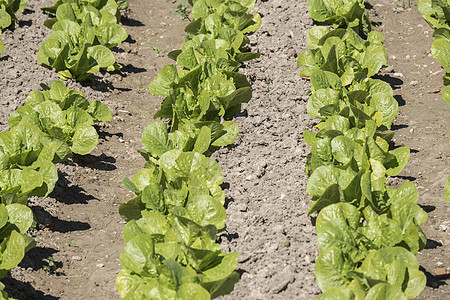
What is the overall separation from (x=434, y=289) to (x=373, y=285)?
711 millimetres

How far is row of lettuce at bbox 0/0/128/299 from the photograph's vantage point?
4469 millimetres

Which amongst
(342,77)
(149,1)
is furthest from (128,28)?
(342,77)

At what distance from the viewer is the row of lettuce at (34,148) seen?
4.35 metres

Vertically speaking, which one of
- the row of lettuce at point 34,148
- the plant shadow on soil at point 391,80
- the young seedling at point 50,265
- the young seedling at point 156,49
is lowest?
the young seedling at point 50,265

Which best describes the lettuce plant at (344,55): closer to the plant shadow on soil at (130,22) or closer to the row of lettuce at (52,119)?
the row of lettuce at (52,119)

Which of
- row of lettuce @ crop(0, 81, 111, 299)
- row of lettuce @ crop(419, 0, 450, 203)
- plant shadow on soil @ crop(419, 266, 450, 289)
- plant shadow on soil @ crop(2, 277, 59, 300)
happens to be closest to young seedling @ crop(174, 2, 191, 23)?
row of lettuce @ crop(0, 81, 111, 299)

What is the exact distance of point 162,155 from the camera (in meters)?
5.06

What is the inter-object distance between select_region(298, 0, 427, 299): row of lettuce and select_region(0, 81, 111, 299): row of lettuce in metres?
1.97

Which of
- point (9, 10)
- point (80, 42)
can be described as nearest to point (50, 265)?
point (80, 42)

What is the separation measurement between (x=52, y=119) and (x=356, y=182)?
284 centimetres

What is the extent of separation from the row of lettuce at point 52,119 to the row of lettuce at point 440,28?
3.29m

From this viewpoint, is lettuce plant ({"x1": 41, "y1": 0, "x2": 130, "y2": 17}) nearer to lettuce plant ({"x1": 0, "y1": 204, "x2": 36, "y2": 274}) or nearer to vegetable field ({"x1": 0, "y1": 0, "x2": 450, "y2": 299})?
vegetable field ({"x1": 0, "y1": 0, "x2": 450, "y2": 299})

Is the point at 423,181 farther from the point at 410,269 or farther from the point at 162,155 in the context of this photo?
the point at 162,155

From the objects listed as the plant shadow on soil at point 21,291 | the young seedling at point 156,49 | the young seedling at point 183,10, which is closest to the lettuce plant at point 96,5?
the young seedling at point 156,49
